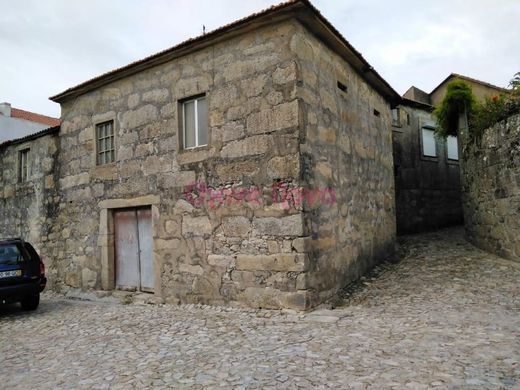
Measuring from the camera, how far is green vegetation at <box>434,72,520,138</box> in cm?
740

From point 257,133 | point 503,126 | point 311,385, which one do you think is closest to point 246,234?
point 257,133

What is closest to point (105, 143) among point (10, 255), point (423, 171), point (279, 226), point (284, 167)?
point (10, 255)

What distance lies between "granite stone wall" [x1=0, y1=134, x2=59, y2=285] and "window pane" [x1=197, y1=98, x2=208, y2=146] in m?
4.35

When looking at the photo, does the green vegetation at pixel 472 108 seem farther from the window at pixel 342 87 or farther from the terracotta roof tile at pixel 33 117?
the terracotta roof tile at pixel 33 117

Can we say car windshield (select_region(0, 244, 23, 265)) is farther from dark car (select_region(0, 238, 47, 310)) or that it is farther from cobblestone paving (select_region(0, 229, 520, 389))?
cobblestone paving (select_region(0, 229, 520, 389))

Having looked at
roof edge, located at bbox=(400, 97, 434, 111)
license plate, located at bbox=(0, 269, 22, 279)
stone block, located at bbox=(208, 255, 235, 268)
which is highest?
roof edge, located at bbox=(400, 97, 434, 111)

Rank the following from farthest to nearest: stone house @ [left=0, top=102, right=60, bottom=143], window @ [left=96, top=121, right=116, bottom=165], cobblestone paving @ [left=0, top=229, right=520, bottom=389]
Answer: stone house @ [left=0, top=102, right=60, bottom=143] → window @ [left=96, top=121, right=116, bottom=165] → cobblestone paving @ [left=0, top=229, right=520, bottom=389]

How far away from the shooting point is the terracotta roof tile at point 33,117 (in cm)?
2205

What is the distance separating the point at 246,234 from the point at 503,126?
5.19 m

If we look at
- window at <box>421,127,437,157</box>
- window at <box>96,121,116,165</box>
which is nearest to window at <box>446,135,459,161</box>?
window at <box>421,127,437,157</box>

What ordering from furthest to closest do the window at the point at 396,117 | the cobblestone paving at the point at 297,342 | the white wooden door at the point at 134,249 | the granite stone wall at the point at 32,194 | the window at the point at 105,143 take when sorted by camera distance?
the window at the point at 396,117
the granite stone wall at the point at 32,194
the window at the point at 105,143
the white wooden door at the point at 134,249
the cobblestone paving at the point at 297,342

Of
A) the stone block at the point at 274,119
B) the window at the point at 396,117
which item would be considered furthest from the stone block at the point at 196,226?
the window at the point at 396,117

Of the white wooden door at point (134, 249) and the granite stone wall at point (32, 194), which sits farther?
the granite stone wall at point (32, 194)

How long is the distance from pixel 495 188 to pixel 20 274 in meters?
8.64
